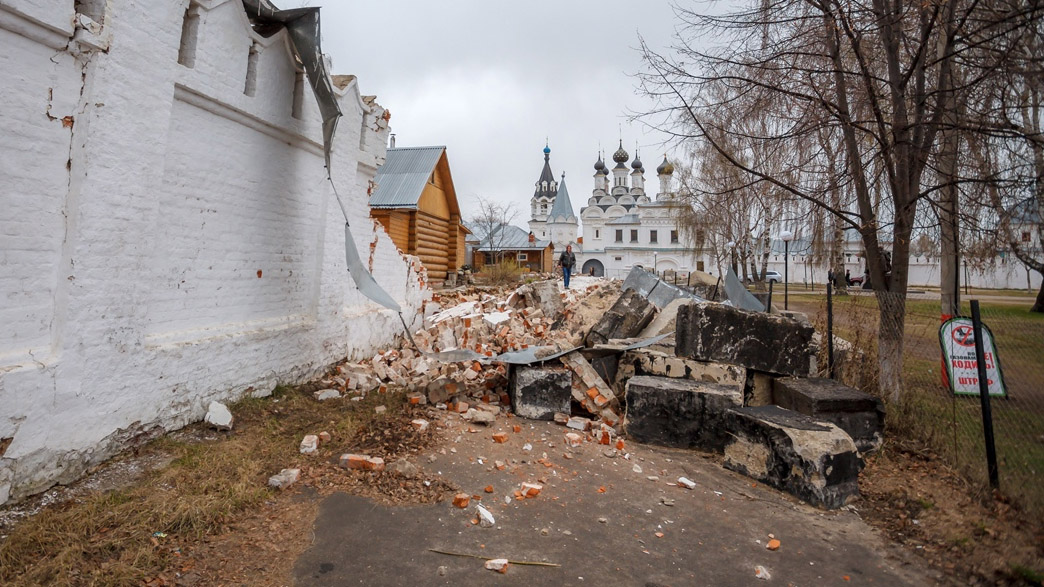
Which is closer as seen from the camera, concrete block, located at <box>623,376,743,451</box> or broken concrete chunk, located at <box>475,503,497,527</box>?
broken concrete chunk, located at <box>475,503,497,527</box>

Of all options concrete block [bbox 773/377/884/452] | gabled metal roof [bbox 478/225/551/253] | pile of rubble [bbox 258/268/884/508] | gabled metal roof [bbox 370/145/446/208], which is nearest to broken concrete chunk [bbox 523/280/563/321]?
Answer: pile of rubble [bbox 258/268/884/508]

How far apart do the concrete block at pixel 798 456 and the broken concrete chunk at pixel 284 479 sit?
3.33 m

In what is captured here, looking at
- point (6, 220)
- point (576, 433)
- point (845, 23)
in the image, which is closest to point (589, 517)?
point (576, 433)

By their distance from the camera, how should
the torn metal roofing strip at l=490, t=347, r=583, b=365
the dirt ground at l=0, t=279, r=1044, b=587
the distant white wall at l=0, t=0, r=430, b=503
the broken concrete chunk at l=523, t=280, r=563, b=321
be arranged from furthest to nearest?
the broken concrete chunk at l=523, t=280, r=563, b=321
the torn metal roofing strip at l=490, t=347, r=583, b=365
the distant white wall at l=0, t=0, r=430, b=503
the dirt ground at l=0, t=279, r=1044, b=587

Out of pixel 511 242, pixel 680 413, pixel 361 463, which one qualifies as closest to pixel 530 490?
pixel 361 463

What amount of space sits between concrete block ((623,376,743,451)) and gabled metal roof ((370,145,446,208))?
12.0 meters

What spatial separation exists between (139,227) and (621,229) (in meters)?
54.6

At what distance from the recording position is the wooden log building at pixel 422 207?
15.4 m

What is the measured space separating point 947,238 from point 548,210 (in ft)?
199

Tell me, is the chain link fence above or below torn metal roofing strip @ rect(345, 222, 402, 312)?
below

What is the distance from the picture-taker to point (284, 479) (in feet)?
10.9

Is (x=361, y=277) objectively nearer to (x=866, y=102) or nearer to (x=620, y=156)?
(x=866, y=102)

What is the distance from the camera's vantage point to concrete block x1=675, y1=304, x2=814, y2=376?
510 centimetres

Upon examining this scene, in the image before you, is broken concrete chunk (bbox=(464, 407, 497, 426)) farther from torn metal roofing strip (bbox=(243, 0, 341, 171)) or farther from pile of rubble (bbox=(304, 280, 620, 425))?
torn metal roofing strip (bbox=(243, 0, 341, 171))
